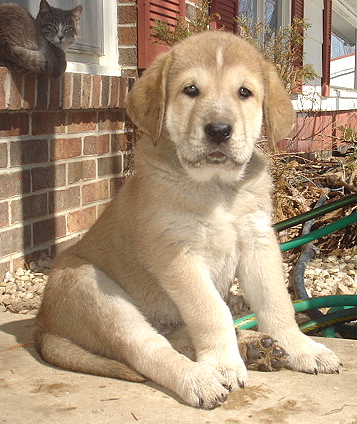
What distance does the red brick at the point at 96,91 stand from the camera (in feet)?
16.2

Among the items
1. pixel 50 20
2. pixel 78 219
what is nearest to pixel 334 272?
pixel 78 219

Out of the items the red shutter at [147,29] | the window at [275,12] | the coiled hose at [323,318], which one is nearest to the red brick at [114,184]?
the red shutter at [147,29]

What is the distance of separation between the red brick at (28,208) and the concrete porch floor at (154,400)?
1.55 m

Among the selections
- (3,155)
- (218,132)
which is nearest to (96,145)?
(3,155)

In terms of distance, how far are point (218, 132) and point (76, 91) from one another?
227 cm

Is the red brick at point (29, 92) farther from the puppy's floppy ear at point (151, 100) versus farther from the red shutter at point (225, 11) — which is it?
the red shutter at point (225, 11)

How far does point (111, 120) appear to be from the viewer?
211 inches

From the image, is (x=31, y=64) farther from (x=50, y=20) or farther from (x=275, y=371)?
(x=275, y=371)

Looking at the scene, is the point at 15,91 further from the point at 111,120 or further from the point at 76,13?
the point at 111,120

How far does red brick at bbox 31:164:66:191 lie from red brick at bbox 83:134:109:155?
0.34m

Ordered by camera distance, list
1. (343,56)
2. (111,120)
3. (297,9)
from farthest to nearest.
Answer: (343,56), (297,9), (111,120)

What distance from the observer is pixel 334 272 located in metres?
4.77

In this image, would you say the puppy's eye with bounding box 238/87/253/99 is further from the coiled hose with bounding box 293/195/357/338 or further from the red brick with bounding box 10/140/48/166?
the red brick with bounding box 10/140/48/166

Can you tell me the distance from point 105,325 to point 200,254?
49 centimetres
